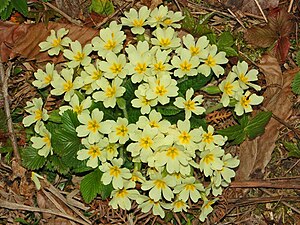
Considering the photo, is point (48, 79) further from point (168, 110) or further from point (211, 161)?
point (211, 161)

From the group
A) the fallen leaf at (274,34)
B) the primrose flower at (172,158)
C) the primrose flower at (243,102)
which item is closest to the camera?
the primrose flower at (172,158)

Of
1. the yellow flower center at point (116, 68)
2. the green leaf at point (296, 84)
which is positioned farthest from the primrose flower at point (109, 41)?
the green leaf at point (296, 84)

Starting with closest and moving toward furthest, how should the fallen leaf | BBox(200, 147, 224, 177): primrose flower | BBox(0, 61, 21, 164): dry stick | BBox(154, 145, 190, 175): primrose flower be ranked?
1. BBox(154, 145, 190, 175): primrose flower
2. BBox(200, 147, 224, 177): primrose flower
3. BBox(0, 61, 21, 164): dry stick
4. the fallen leaf

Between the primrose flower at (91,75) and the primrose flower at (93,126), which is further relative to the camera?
the primrose flower at (91,75)

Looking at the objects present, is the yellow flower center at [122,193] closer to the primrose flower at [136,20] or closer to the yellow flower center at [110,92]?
the yellow flower center at [110,92]

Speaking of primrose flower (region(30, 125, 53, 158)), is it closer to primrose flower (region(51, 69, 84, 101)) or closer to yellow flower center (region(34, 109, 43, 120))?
yellow flower center (region(34, 109, 43, 120))

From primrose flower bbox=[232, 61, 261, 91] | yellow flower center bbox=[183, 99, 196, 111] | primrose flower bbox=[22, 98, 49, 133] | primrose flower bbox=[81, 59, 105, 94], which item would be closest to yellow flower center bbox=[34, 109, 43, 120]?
primrose flower bbox=[22, 98, 49, 133]

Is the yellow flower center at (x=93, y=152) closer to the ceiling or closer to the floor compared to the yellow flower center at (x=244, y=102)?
closer to the floor

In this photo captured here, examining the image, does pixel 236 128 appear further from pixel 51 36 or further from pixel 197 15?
pixel 51 36
